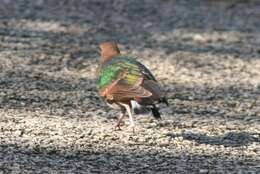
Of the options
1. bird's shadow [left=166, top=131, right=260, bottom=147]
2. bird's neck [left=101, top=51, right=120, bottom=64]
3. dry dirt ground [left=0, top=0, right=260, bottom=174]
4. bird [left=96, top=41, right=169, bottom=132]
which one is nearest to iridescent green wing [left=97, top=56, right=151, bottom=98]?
bird [left=96, top=41, right=169, bottom=132]

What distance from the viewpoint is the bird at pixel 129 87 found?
22.0ft

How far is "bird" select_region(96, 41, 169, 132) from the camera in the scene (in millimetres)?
6719

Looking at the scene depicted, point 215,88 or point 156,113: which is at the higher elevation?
point 156,113

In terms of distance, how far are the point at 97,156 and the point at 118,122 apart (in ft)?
2.88

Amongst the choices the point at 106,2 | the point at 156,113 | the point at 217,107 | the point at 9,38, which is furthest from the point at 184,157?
the point at 106,2

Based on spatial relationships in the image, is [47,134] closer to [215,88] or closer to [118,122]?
[118,122]

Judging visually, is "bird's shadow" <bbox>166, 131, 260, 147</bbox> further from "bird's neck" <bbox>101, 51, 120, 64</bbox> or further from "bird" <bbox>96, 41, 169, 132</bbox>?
"bird's neck" <bbox>101, 51, 120, 64</bbox>

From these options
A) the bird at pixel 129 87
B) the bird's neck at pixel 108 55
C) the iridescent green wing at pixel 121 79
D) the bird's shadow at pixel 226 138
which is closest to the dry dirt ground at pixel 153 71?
the bird's shadow at pixel 226 138

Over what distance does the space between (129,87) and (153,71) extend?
395 centimetres

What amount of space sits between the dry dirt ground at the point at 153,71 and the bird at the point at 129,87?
0.37 meters

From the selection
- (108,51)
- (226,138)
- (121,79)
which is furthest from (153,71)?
(121,79)

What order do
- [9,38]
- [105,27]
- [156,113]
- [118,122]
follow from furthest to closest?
[105,27] < [9,38] < [118,122] < [156,113]

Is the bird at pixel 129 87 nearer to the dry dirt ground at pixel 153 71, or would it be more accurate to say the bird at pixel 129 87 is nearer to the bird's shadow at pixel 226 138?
the dry dirt ground at pixel 153 71

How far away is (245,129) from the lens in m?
7.97
